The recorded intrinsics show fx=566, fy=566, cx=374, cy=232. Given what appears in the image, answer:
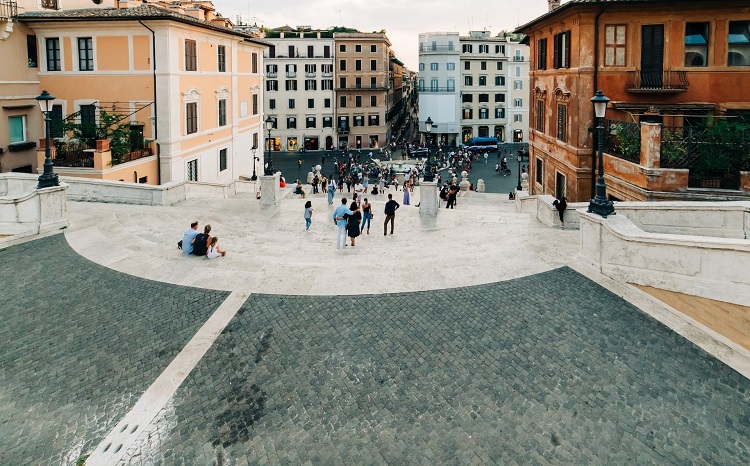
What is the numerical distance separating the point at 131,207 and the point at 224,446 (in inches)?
627

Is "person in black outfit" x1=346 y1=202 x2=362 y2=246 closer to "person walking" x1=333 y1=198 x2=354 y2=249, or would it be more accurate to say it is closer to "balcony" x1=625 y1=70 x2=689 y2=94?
"person walking" x1=333 y1=198 x2=354 y2=249

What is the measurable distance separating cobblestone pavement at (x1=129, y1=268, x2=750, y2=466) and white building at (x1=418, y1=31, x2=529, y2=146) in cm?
7164

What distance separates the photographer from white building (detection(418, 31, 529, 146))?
80.2 meters

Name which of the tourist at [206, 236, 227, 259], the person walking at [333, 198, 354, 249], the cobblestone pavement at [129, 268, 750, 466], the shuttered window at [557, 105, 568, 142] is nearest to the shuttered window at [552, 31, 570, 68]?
the shuttered window at [557, 105, 568, 142]

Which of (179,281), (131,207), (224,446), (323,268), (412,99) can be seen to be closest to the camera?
(224,446)

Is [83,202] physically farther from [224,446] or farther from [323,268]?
[224,446]

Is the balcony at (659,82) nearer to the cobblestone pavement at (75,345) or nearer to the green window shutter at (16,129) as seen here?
the cobblestone pavement at (75,345)

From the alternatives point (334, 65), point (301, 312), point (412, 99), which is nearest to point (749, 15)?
point (301, 312)

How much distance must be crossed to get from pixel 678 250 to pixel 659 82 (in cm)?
1468

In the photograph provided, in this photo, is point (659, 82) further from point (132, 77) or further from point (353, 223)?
point (132, 77)

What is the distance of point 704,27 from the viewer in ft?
74.3

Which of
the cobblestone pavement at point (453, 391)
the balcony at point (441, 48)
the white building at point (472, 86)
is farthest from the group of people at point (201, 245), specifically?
the balcony at point (441, 48)

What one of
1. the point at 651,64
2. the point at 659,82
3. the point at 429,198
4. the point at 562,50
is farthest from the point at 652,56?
the point at 429,198

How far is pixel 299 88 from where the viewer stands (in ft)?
245
